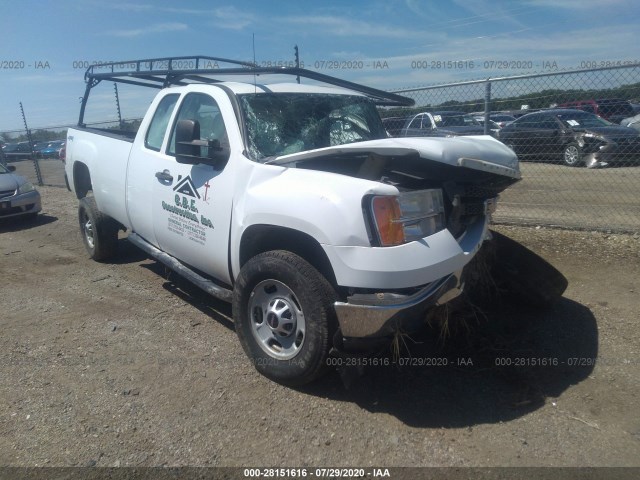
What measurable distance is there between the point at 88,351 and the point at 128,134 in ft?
11.3

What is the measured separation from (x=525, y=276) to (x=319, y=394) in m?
2.24

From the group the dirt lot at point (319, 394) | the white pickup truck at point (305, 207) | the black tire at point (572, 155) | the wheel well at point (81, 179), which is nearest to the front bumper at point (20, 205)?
the wheel well at point (81, 179)

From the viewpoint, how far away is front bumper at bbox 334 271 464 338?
3.01 m

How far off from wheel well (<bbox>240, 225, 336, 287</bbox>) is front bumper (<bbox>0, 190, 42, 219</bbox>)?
308 inches

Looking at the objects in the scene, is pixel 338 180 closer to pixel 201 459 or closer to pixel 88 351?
pixel 201 459

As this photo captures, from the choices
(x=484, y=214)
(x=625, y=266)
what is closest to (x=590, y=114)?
(x=625, y=266)

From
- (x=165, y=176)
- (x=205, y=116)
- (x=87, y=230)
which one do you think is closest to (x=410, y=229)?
(x=205, y=116)

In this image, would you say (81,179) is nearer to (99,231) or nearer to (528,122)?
(99,231)

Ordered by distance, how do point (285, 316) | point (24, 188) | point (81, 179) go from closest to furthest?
point (285, 316) → point (81, 179) → point (24, 188)

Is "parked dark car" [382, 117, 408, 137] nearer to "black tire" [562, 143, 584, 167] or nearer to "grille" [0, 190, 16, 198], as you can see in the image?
"black tire" [562, 143, 584, 167]

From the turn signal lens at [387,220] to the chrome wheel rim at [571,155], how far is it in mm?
5868

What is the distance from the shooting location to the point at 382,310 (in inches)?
118

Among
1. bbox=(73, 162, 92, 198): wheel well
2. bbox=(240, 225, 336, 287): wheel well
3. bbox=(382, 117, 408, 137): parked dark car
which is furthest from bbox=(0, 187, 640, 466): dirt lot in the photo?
bbox=(382, 117, 408, 137): parked dark car

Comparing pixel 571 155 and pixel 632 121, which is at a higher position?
pixel 632 121
